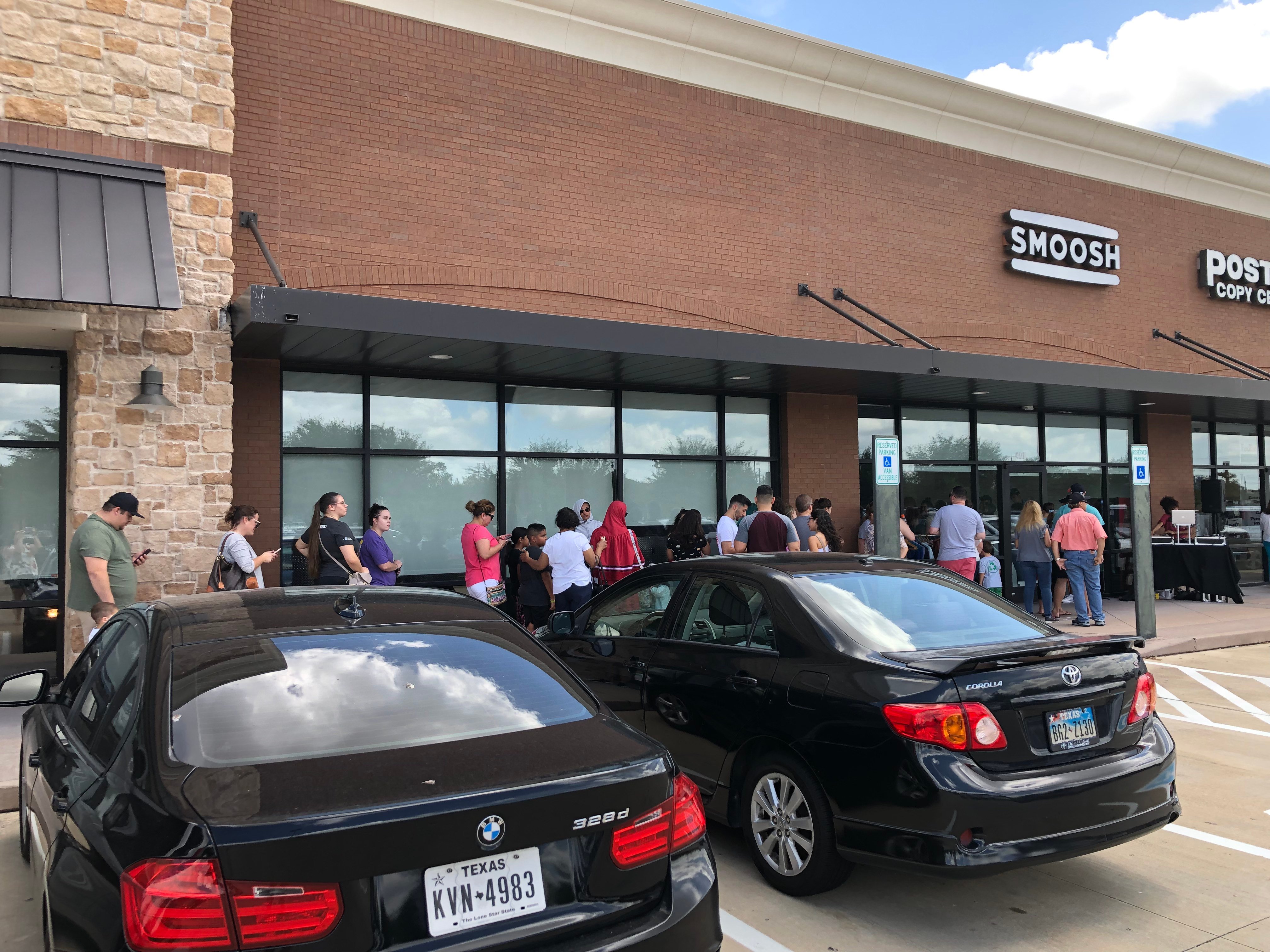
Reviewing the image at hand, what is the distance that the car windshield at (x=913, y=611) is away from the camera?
446cm

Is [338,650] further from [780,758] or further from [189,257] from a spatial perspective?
[189,257]

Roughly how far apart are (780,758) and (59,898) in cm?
281

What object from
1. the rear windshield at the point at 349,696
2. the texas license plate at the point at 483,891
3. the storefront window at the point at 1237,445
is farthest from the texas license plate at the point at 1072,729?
the storefront window at the point at 1237,445

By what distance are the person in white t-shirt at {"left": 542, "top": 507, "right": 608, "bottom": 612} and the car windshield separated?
4849mm

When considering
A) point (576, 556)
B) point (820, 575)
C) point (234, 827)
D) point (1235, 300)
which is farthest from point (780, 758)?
point (1235, 300)

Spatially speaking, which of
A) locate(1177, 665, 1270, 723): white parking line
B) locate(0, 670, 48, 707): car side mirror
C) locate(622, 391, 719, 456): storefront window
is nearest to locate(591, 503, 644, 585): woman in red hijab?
locate(622, 391, 719, 456): storefront window

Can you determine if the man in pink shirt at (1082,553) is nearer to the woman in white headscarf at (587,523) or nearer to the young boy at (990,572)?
the young boy at (990,572)

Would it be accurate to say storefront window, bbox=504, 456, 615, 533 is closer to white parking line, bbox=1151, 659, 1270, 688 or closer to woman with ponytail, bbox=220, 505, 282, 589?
woman with ponytail, bbox=220, 505, 282, 589

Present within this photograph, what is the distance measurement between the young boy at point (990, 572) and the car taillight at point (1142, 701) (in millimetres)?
9331

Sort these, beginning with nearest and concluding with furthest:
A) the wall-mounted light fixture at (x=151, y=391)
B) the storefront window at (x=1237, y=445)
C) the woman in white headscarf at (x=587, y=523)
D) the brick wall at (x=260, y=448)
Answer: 1. the wall-mounted light fixture at (x=151, y=391)
2. the brick wall at (x=260, y=448)
3. the woman in white headscarf at (x=587, y=523)
4. the storefront window at (x=1237, y=445)

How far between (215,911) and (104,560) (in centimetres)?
586

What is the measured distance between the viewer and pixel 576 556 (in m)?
9.53

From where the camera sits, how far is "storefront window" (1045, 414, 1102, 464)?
16.3 m

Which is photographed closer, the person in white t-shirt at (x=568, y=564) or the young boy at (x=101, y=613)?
the young boy at (x=101, y=613)
